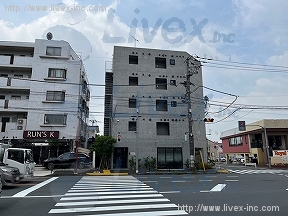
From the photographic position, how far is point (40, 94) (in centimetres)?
2562

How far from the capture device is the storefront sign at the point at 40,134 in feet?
77.3

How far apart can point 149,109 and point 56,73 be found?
12.1 meters

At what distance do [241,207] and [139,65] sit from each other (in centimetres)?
2100

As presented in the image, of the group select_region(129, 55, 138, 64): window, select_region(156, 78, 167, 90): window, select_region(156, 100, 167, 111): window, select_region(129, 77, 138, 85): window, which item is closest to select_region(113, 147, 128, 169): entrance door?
select_region(156, 100, 167, 111): window

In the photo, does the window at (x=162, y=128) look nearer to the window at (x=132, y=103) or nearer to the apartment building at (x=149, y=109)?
the apartment building at (x=149, y=109)

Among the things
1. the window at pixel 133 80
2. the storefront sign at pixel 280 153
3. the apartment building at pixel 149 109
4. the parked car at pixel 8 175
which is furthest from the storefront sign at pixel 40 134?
the storefront sign at pixel 280 153

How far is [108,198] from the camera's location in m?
8.70

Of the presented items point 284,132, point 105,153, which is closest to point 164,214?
point 105,153

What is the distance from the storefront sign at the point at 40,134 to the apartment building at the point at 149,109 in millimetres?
5511

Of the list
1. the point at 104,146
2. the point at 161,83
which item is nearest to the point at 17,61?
the point at 104,146

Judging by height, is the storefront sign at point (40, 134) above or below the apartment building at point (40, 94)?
below

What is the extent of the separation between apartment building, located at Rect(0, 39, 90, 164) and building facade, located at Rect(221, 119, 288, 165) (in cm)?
2505

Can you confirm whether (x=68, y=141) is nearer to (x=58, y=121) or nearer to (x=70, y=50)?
(x=58, y=121)

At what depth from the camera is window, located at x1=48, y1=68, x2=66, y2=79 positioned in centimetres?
2646
